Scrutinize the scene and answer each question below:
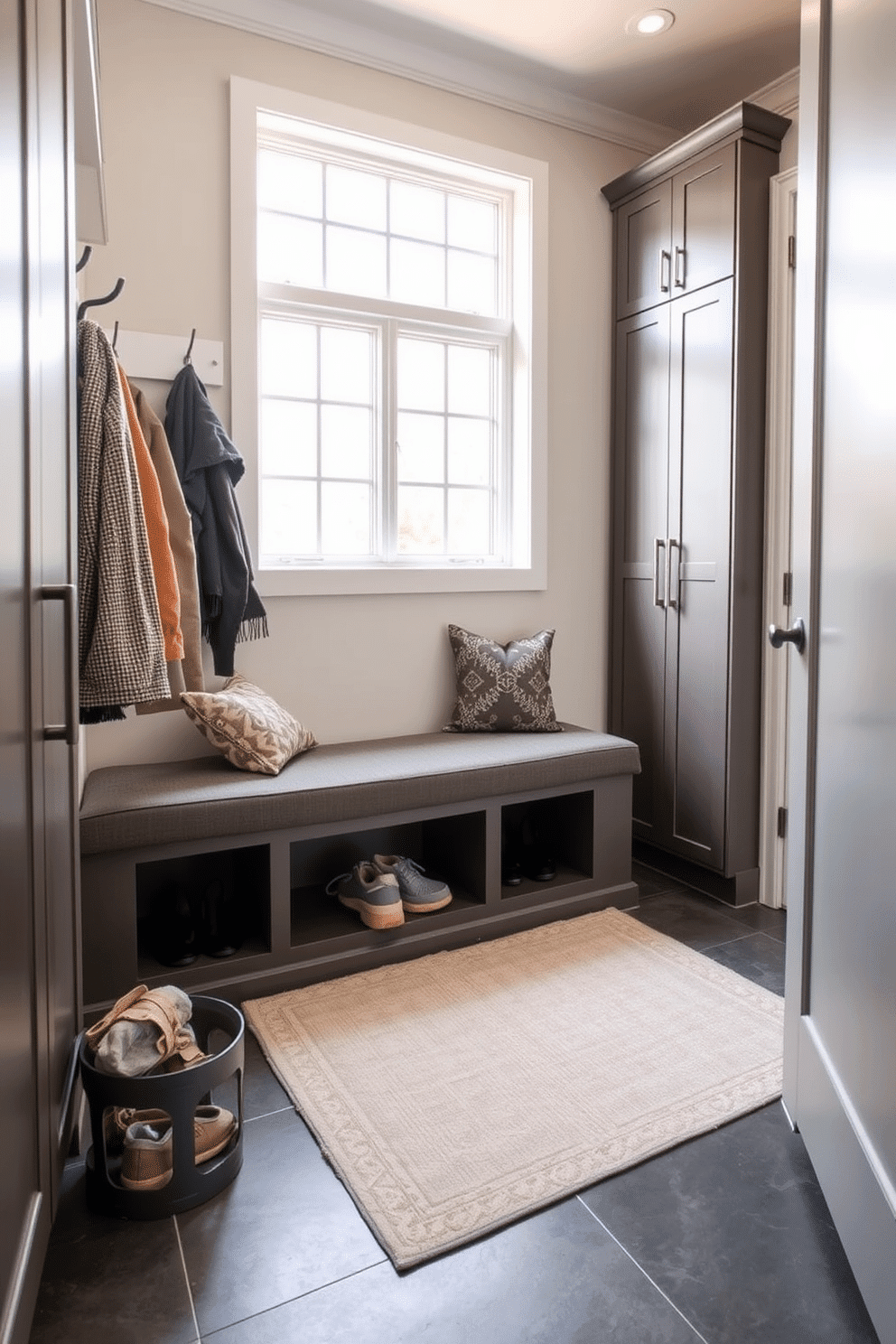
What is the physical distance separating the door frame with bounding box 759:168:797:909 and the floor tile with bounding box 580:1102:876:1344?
128 cm

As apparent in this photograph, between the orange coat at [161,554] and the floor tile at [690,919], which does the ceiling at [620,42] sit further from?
the floor tile at [690,919]

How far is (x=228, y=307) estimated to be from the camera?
108 inches

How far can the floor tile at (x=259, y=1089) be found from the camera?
181 cm

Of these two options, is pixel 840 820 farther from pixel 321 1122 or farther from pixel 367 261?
pixel 367 261

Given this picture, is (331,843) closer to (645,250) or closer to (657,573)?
(657,573)

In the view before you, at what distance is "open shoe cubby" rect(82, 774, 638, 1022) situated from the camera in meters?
2.09

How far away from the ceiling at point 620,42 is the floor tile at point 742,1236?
312 centimetres

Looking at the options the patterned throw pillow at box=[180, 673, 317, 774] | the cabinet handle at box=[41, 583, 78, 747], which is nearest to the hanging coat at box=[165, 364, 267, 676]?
the patterned throw pillow at box=[180, 673, 317, 774]

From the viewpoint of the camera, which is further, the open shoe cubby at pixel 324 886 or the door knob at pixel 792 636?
the open shoe cubby at pixel 324 886

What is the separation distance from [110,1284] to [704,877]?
7.26 feet

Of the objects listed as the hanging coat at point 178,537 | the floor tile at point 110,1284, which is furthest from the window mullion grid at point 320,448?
the floor tile at point 110,1284

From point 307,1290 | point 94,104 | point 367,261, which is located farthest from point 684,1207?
point 367,261

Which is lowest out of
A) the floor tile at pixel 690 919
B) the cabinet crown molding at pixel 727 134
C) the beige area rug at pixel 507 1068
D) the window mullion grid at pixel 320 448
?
the beige area rug at pixel 507 1068

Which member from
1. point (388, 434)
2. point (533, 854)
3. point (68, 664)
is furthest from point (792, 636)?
point (388, 434)
